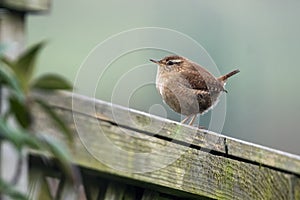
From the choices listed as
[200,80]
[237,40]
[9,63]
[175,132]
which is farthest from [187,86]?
[237,40]

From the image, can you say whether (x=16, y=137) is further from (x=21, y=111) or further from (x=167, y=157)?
(x=167, y=157)

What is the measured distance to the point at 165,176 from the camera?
7.03ft

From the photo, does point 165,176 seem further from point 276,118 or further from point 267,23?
point 267,23

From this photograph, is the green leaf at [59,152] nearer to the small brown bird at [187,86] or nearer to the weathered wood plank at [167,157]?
the weathered wood plank at [167,157]

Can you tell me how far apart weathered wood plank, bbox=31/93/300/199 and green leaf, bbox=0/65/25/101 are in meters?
0.28

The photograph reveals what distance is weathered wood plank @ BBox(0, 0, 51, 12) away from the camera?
1663mm

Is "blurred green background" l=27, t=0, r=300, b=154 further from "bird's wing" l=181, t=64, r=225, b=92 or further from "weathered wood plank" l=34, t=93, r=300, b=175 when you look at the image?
"weathered wood plank" l=34, t=93, r=300, b=175

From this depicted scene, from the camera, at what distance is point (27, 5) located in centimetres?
168

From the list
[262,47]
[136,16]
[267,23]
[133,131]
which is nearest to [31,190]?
[133,131]

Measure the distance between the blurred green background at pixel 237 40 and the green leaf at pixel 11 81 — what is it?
3.63 meters

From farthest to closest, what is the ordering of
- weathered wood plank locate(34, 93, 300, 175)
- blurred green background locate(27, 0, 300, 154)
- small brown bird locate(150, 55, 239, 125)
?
1. blurred green background locate(27, 0, 300, 154)
2. small brown bird locate(150, 55, 239, 125)
3. weathered wood plank locate(34, 93, 300, 175)

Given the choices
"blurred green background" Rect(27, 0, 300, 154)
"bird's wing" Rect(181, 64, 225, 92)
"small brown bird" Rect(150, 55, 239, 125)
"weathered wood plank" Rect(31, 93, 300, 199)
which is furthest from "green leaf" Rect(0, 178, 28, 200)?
"blurred green background" Rect(27, 0, 300, 154)

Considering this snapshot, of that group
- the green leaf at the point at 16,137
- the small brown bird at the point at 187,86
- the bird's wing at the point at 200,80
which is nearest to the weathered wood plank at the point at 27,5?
the green leaf at the point at 16,137

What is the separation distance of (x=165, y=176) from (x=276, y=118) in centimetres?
634
